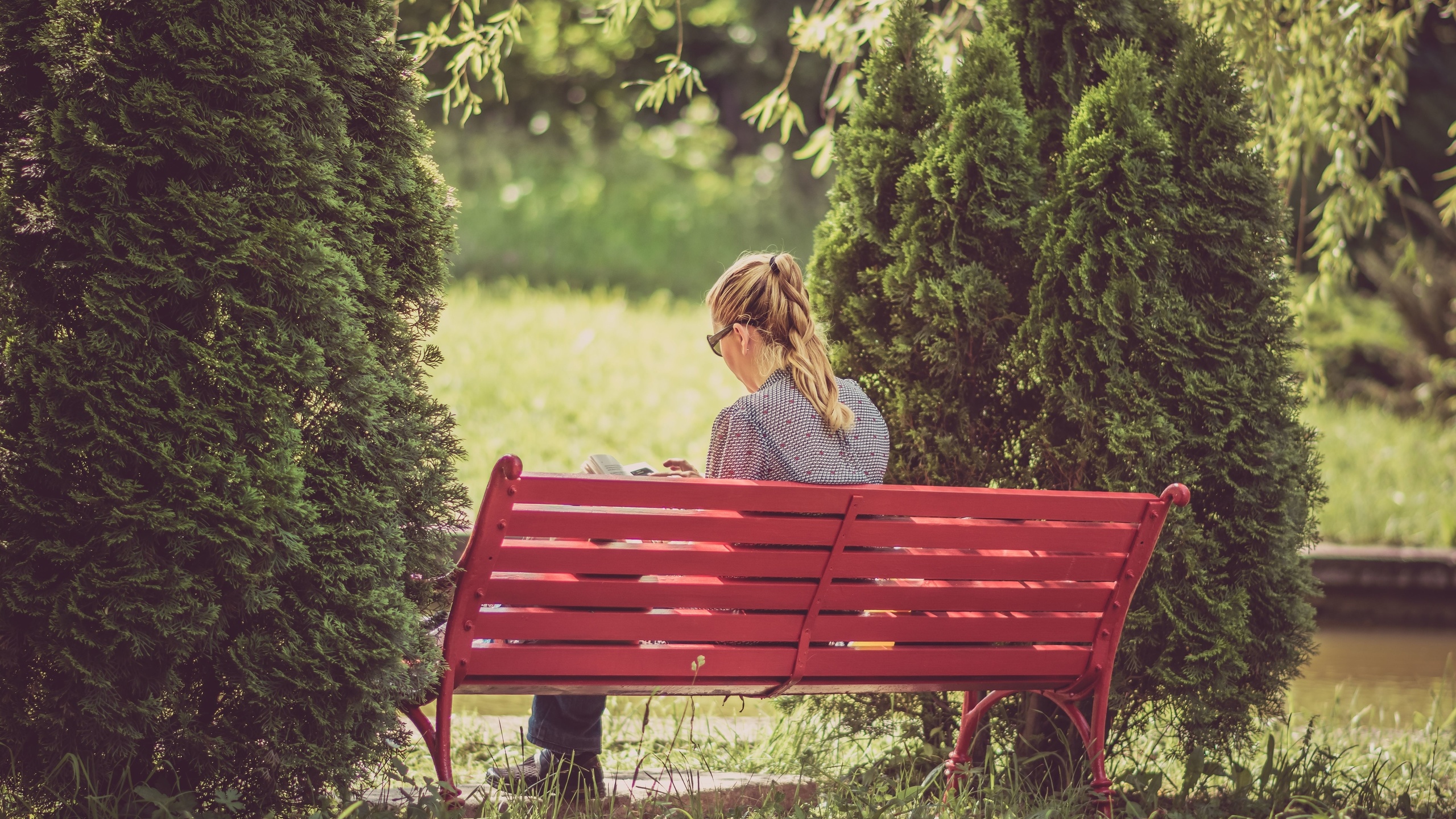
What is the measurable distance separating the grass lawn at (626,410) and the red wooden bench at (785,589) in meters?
5.41

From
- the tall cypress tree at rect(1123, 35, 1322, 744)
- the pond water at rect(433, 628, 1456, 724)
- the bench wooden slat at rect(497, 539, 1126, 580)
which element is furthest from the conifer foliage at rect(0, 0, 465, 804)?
the pond water at rect(433, 628, 1456, 724)

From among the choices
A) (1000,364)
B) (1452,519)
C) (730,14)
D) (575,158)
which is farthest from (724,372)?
(730,14)

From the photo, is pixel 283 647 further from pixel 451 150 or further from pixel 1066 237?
pixel 451 150

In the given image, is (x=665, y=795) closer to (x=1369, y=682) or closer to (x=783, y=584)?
(x=783, y=584)

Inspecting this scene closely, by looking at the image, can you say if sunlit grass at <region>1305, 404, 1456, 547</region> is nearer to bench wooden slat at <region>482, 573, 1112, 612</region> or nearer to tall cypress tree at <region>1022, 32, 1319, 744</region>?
tall cypress tree at <region>1022, 32, 1319, 744</region>

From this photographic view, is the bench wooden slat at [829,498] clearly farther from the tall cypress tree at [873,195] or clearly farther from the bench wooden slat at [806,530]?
the tall cypress tree at [873,195]

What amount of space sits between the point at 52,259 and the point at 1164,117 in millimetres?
2786

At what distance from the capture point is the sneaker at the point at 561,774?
11.2 feet

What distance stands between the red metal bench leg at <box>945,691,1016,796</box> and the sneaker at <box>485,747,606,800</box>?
0.93 meters

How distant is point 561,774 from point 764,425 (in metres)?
1.08

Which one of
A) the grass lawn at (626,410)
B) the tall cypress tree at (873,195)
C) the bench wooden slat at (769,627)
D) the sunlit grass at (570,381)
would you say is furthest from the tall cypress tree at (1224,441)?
the grass lawn at (626,410)

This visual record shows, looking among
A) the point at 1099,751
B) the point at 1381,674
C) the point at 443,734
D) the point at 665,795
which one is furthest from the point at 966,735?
the point at 1381,674

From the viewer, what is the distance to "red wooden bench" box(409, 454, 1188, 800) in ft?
9.20

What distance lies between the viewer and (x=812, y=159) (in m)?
23.3
